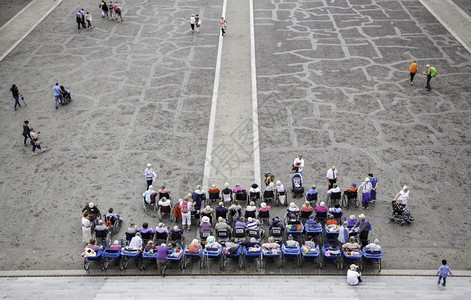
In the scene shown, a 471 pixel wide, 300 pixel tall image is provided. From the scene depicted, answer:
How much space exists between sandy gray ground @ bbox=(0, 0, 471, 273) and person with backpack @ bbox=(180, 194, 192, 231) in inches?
63.2

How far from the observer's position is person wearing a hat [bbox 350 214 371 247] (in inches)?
569

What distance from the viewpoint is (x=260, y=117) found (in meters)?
22.2

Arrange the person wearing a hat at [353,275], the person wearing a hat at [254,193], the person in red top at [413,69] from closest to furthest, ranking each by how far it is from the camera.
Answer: the person wearing a hat at [353,275]
the person wearing a hat at [254,193]
the person in red top at [413,69]

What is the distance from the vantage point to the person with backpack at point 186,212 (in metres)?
15.6

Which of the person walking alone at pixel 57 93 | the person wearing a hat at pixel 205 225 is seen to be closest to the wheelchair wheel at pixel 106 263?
the person wearing a hat at pixel 205 225

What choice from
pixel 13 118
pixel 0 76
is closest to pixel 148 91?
pixel 13 118

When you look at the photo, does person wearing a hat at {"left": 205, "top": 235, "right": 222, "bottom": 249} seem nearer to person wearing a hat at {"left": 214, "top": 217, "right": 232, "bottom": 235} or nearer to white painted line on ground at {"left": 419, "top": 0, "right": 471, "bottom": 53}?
person wearing a hat at {"left": 214, "top": 217, "right": 232, "bottom": 235}

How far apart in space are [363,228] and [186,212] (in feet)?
19.0

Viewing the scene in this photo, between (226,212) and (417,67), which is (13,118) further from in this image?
(417,67)

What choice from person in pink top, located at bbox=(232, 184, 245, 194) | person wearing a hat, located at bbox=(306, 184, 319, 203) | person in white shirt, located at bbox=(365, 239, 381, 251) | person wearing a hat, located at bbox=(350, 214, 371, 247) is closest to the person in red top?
person wearing a hat, located at bbox=(306, 184, 319, 203)

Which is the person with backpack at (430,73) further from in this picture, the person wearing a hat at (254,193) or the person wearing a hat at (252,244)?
the person wearing a hat at (252,244)

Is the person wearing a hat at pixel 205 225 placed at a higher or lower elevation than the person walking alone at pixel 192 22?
lower

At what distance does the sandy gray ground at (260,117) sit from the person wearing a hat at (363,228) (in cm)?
89

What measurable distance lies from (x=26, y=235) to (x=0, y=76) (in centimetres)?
1437
